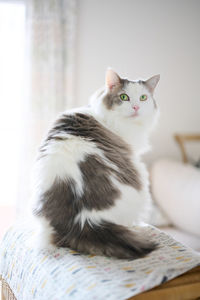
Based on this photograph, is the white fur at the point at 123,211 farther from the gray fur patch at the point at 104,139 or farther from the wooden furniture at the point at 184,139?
the wooden furniture at the point at 184,139

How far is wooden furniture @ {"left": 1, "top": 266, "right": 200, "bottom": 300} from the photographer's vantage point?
806 millimetres

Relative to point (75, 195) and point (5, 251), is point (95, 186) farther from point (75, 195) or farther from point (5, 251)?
point (5, 251)

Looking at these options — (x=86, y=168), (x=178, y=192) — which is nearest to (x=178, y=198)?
(x=178, y=192)

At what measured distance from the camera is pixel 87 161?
1052 millimetres

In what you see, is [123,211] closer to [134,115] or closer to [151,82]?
[134,115]

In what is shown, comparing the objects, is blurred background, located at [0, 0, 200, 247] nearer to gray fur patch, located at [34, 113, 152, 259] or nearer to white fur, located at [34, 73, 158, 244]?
white fur, located at [34, 73, 158, 244]

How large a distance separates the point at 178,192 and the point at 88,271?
6.13ft

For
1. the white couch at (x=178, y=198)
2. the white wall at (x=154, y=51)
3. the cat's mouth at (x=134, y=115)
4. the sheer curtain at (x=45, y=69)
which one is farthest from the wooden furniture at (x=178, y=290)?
the white wall at (x=154, y=51)

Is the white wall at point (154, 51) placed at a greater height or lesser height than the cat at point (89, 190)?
greater

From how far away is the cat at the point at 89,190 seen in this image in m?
1.00

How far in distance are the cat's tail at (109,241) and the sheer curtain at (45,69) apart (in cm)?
183

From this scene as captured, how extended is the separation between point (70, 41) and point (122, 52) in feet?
1.52

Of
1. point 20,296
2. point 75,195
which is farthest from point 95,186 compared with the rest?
point 20,296

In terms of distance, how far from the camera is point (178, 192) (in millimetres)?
2652
